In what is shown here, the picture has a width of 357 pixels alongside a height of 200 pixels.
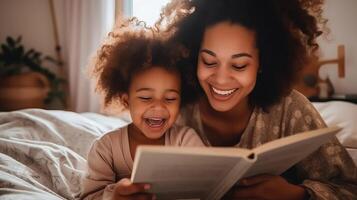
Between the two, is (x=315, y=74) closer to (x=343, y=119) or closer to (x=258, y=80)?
(x=343, y=119)

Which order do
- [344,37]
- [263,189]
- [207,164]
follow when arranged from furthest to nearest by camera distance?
1. [344,37]
2. [263,189]
3. [207,164]

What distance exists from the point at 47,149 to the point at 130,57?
0.51m

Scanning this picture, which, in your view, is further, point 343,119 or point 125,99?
point 343,119

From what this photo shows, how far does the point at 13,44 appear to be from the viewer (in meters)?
3.34

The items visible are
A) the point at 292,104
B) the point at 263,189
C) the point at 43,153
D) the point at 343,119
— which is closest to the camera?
the point at 263,189

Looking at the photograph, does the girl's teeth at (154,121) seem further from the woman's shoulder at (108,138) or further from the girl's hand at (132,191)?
the girl's hand at (132,191)

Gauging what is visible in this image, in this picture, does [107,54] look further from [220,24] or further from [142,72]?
[220,24]

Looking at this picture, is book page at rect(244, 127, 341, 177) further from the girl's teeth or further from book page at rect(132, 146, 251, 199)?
the girl's teeth

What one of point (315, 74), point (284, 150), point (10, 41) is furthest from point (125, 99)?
point (10, 41)

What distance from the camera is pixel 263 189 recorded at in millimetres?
829

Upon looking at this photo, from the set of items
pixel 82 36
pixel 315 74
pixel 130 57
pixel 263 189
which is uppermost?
pixel 82 36

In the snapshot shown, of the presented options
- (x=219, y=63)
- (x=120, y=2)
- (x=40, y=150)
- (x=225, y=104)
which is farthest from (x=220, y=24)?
(x=120, y=2)

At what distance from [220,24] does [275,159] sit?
45 cm

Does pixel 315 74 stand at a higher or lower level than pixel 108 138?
higher
